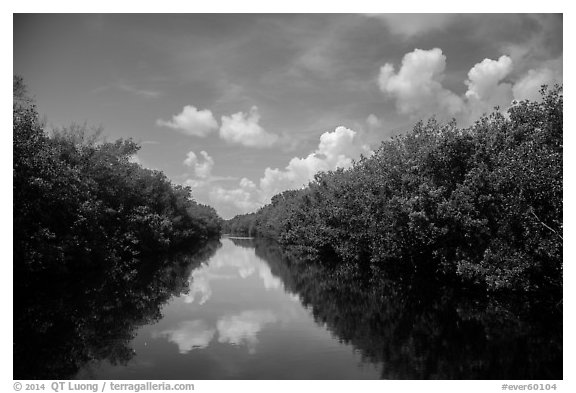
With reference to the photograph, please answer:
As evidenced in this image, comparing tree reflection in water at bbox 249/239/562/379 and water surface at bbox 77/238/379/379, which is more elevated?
tree reflection in water at bbox 249/239/562/379

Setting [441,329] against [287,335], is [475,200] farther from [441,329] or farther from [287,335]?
[287,335]

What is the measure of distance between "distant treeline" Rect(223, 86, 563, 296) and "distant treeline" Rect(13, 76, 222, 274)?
23696 millimetres

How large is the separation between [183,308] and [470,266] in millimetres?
16878

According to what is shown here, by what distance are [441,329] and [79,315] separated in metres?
17.6

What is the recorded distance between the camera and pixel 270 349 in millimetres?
17047

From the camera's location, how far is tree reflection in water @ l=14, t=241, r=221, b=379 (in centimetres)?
1558

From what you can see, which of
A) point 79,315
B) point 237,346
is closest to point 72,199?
point 79,315

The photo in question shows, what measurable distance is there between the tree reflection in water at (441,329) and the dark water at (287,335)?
0.06 meters

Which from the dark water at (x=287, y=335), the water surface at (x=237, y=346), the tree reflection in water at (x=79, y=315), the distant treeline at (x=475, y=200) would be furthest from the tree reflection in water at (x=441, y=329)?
the tree reflection in water at (x=79, y=315)

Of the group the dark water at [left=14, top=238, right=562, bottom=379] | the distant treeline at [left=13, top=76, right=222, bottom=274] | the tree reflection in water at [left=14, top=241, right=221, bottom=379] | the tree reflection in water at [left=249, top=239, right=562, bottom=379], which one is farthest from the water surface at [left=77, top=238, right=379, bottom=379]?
the distant treeline at [left=13, top=76, right=222, bottom=274]

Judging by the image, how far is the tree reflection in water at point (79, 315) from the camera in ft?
51.1

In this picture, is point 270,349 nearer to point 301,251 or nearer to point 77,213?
point 77,213

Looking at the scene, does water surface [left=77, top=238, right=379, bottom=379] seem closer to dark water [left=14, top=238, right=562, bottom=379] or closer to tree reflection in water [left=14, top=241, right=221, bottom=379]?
dark water [left=14, top=238, right=562, bottom=379]
